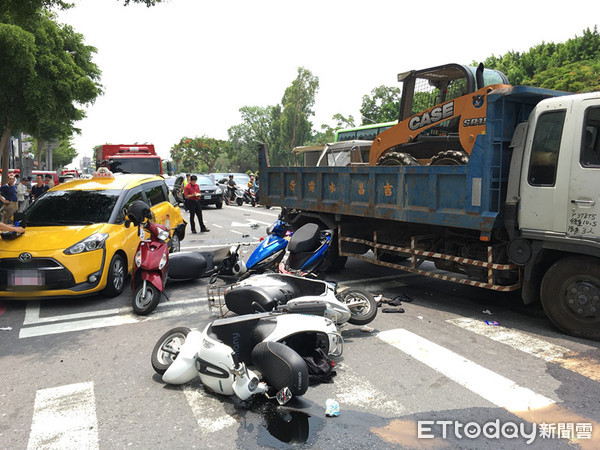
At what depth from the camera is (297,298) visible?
15.3ft

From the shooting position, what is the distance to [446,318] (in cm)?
586

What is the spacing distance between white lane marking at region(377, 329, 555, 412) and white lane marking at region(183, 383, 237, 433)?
6.48 feet

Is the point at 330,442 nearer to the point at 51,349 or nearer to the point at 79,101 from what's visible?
the point at 51,349

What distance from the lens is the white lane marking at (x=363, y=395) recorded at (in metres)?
3.60

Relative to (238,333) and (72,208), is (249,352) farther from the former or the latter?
(72,208)

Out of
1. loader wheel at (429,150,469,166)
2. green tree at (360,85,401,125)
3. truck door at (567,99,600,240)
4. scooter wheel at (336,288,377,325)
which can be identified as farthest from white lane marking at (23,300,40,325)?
green tree at (360,85,401,125)

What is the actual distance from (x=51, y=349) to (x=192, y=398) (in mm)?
2035

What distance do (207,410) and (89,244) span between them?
370 centimetres

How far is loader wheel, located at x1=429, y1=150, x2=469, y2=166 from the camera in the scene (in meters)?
6.05

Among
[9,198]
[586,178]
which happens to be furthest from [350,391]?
[9,198]

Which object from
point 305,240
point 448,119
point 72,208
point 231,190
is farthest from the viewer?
point 231,190

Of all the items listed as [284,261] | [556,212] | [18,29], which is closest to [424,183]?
[556,212]

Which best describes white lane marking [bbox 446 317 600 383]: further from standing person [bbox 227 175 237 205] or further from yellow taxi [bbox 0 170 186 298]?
standing person [bbox 227 175 237 205]

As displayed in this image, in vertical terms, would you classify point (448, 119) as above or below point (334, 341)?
above
